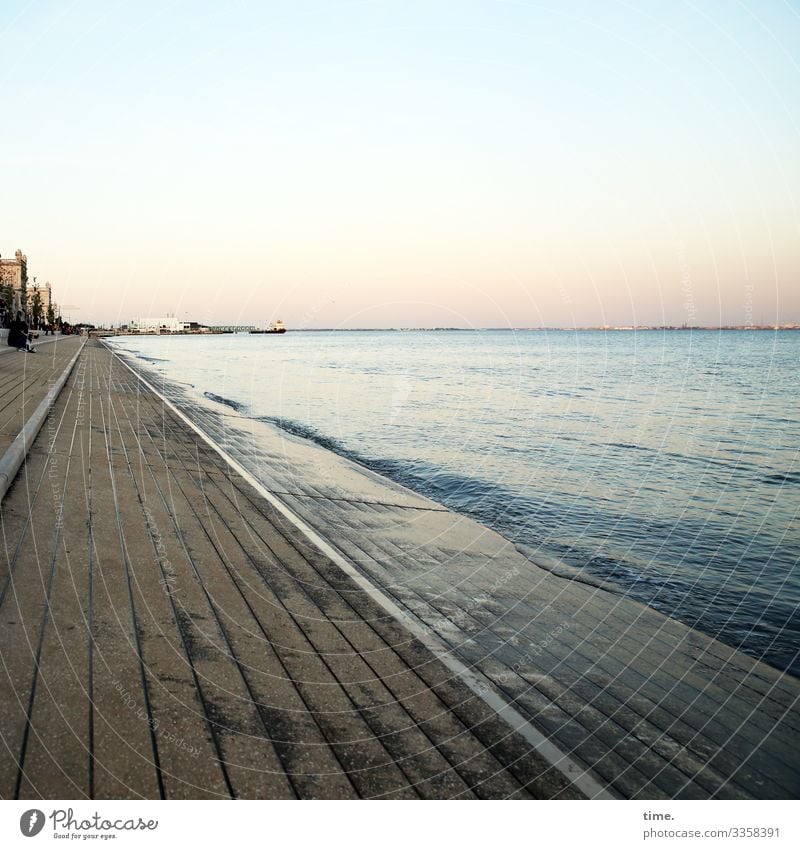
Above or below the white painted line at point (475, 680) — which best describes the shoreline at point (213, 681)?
above

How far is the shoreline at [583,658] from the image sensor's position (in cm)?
429

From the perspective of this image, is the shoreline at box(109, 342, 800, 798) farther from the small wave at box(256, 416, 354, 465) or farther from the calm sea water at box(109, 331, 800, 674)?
the small wave at box(256, 416, 354, 465)

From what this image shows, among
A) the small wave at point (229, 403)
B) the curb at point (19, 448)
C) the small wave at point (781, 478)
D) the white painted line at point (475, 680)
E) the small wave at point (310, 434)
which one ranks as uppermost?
the curb at point (19, 448)

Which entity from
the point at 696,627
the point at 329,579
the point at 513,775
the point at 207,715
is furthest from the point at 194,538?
the point at 696,627

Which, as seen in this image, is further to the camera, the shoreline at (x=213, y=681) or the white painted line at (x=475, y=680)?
the white painted line at (x=475, y=680)

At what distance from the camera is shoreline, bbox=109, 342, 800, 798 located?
169 inches

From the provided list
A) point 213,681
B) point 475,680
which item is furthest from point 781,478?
point 213,681

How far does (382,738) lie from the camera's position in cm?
394

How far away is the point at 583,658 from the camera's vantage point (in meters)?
5.91

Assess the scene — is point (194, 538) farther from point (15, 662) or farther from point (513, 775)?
point (513, 775)

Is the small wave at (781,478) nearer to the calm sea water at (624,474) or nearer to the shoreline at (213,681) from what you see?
the calm sea water at (624,474)

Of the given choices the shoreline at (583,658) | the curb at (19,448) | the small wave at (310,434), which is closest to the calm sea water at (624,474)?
the small wave at (310,434)

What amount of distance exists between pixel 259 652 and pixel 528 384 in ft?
153

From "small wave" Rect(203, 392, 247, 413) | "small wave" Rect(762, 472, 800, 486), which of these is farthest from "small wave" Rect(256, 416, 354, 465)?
"small wave" Rect(762, 472, 800, 486)
